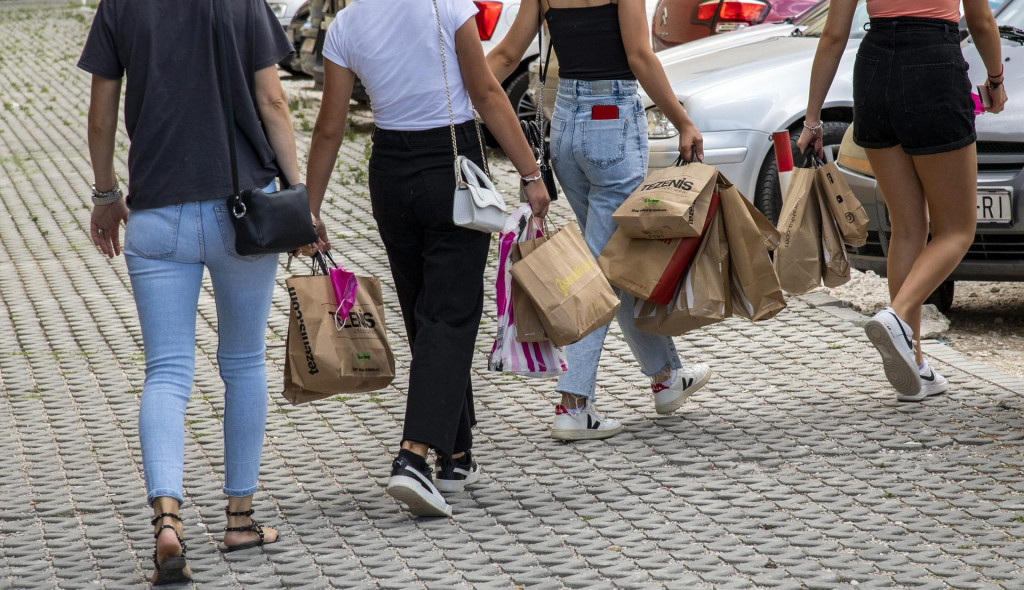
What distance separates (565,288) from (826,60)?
5.17ft

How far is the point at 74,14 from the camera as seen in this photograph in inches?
1353

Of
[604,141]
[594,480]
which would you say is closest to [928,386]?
[594,480]

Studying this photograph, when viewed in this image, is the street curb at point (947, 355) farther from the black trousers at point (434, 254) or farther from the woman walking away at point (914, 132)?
the black trousers at point (434, 254)

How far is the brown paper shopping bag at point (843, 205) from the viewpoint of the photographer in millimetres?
5031

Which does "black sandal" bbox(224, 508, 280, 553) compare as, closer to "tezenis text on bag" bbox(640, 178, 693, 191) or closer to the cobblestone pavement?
the cobblestone pavement

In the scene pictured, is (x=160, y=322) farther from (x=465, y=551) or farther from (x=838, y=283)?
(x=838, y=283)

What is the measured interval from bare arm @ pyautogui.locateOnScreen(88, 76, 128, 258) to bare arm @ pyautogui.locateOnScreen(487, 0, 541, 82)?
149cm

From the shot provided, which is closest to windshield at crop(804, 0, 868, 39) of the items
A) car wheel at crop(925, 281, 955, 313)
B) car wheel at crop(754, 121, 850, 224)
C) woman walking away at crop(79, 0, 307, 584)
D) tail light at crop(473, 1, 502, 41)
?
car wheel at crop(754, 121, 850, 224)

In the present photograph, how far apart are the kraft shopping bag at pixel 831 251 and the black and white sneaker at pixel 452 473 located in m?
1.62

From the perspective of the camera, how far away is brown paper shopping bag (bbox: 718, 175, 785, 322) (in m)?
4.71

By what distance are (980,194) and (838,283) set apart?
3.45ft

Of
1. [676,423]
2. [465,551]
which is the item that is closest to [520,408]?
[676,423]

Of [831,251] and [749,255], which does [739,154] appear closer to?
[831,251]

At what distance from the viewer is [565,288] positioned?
421 centimetres
